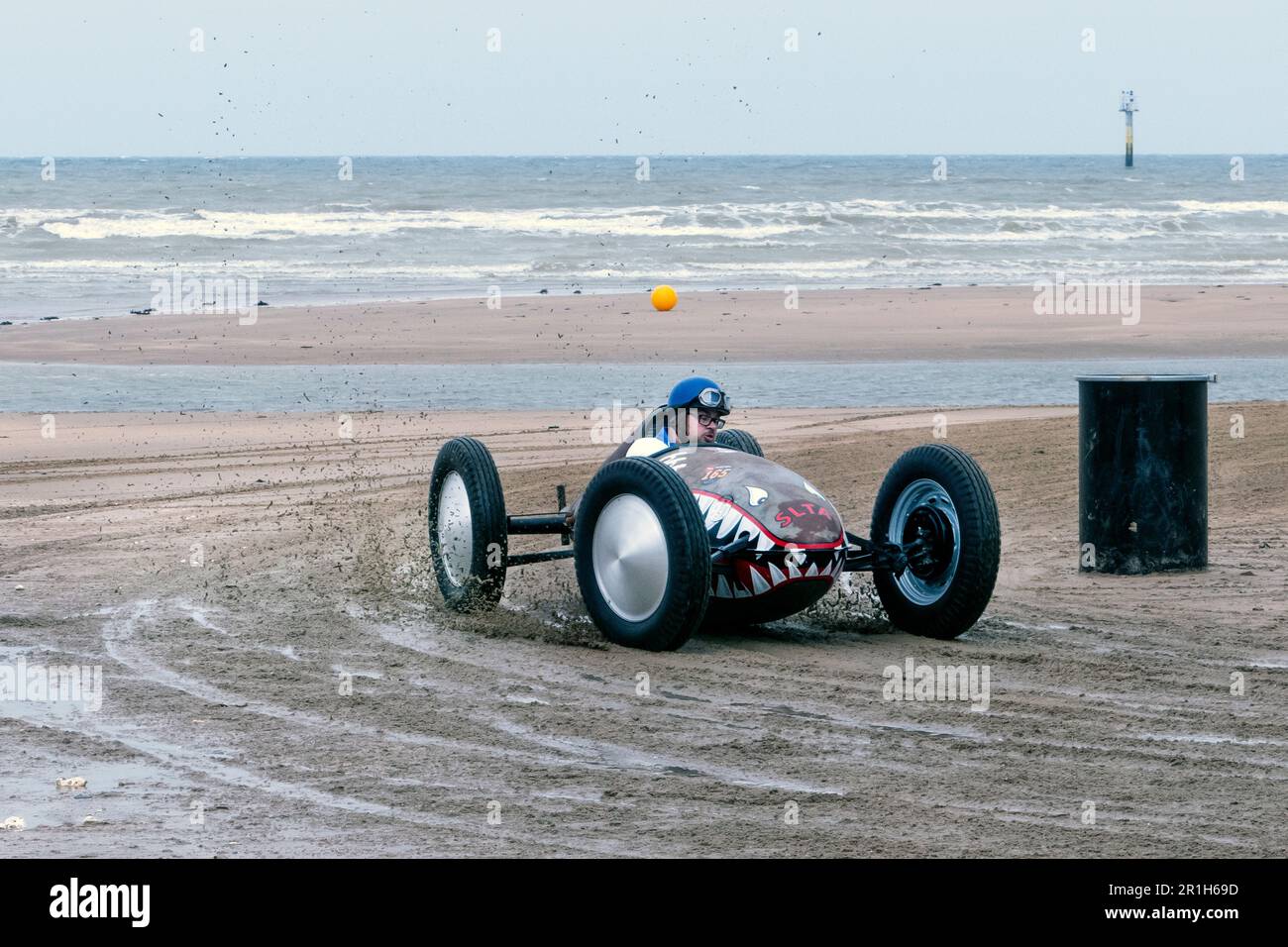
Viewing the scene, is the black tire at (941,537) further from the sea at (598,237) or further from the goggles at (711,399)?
the sea at (598,237)

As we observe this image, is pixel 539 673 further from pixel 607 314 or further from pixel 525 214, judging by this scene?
pixel 525 214

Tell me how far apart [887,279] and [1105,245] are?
1224 cm

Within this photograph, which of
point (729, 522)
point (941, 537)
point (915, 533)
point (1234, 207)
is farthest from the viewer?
point (1234, 207)

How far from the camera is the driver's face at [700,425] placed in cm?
947

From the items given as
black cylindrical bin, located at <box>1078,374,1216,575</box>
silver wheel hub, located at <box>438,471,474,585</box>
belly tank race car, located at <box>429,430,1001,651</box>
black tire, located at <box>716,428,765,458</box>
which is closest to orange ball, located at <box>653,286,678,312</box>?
black tire, located at <box>716,428,765,458</box>

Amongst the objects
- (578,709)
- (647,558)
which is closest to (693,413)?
(647,558)

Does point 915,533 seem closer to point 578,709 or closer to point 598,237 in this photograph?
A: point 578,709

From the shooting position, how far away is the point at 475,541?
9484 millimetres

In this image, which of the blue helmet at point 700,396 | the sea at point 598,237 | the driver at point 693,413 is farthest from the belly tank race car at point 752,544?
the sea at point 598,237

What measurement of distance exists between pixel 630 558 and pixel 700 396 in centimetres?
127

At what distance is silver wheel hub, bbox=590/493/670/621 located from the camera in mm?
8406

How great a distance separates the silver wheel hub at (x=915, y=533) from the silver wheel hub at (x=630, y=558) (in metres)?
1.44
